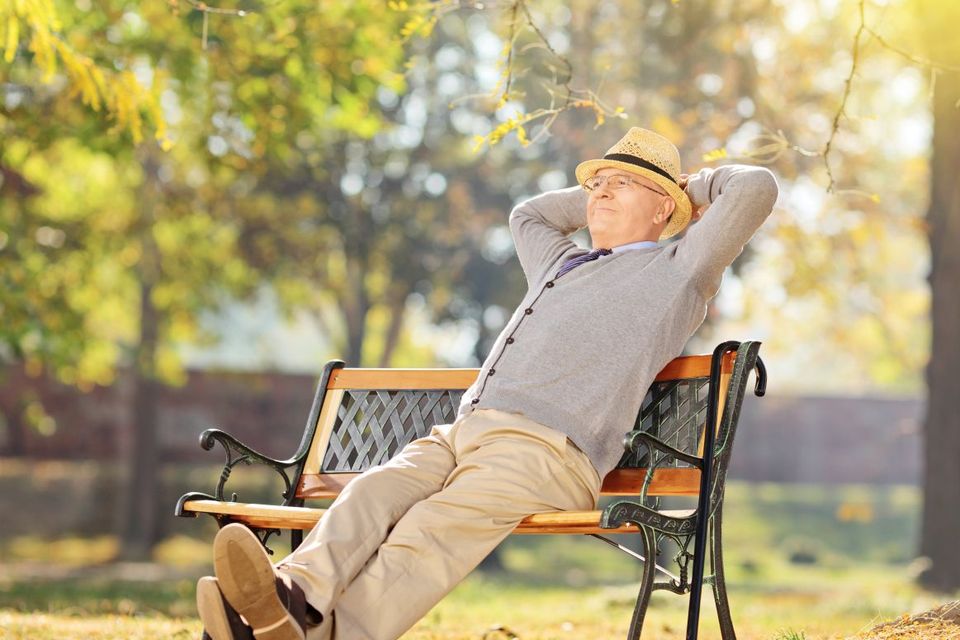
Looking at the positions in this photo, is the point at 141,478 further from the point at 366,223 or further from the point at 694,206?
the point at 694,206

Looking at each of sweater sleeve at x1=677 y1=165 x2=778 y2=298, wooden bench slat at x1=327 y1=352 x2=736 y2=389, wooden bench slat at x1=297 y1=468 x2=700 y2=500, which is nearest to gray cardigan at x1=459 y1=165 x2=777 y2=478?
sweater sleeve at x1=677 y1=165 x2=778 y2=298

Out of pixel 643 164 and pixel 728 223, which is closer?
pixel 728 223

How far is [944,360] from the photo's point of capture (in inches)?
435

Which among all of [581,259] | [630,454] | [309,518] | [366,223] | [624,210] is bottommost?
[309,518]

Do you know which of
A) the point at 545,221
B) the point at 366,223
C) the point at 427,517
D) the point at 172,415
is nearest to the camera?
the point at 427,517

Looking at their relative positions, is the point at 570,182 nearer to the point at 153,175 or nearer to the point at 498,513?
the point at 153,175

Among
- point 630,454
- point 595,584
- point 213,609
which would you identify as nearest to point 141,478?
point 595,584

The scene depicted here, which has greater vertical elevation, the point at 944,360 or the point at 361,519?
the point at 944,360

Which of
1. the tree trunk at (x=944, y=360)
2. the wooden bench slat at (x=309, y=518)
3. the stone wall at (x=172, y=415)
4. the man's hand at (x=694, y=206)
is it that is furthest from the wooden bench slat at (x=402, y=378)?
the stone wall at (x=172, y=415)

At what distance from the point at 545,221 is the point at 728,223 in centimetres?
103

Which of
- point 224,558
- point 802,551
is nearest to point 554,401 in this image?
point 224,558

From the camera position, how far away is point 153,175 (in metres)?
17.3

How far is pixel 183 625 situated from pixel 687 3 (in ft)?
33.6

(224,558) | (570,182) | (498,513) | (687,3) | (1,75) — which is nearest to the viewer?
(224,558)
